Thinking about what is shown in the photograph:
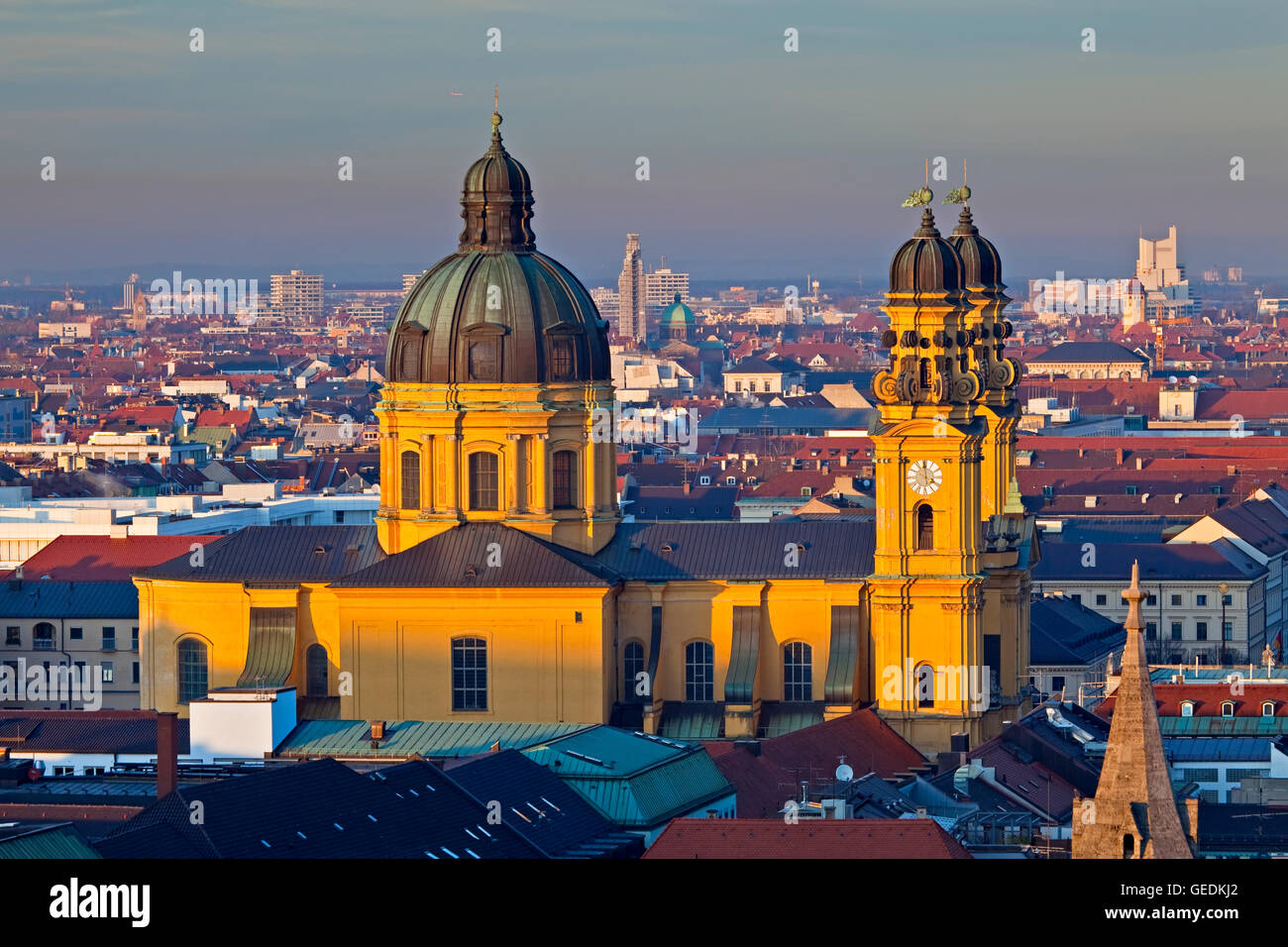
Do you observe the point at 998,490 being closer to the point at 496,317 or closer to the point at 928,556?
the point at 928,556

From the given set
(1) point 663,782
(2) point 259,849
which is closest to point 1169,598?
(1) point 663,782

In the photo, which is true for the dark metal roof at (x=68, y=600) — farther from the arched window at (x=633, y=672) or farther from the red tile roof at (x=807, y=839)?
the red tile roof at (x=807, y=839)

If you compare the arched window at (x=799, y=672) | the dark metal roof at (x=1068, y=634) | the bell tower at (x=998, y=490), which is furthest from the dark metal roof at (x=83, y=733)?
the dark metal roof at (x=1068, y=634)

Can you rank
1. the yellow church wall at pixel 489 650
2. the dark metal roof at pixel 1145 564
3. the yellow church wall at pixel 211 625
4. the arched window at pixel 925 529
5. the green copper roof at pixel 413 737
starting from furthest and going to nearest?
1. the dark metal roof at pixel 1145 564
2. the yellow church wall at pixel 211 625
3. the arched window at pixel 925 529
4. the yellow church wall at pixel 489 650
5. the green copper roof at pixel 413 737

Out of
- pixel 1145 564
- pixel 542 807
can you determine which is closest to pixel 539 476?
pixel 542 807

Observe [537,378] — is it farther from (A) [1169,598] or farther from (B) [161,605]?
(A) [1169,598]
